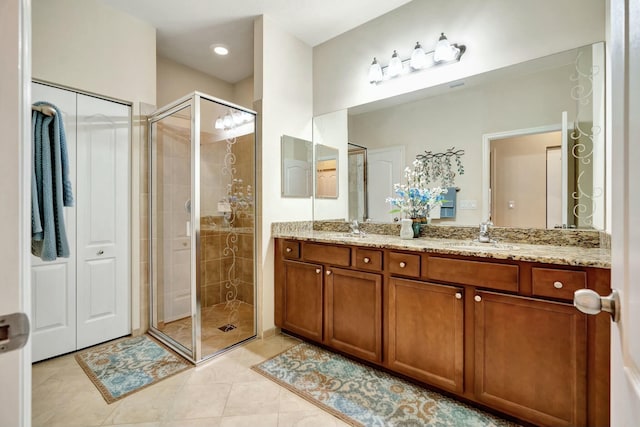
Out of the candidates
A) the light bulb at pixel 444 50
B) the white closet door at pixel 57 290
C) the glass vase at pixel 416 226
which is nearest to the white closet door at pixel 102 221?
the white closet door at pixel 57 290

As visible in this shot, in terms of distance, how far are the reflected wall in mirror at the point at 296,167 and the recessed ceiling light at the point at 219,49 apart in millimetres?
1234

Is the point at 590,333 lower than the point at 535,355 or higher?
higher

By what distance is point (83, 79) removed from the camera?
A: 7.48 feet

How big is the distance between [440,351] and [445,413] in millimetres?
314

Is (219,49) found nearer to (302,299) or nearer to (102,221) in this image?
(102,221)

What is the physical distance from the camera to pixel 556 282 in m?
1.39

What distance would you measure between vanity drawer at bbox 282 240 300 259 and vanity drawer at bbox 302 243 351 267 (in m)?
0.07

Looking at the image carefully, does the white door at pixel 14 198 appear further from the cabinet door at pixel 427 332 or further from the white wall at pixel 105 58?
the white wall at pixel 105 58

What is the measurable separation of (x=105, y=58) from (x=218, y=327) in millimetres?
2417

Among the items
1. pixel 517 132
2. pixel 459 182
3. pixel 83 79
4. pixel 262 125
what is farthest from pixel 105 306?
pixel 517 132

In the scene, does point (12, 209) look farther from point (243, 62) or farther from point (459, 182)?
point (243, 62)

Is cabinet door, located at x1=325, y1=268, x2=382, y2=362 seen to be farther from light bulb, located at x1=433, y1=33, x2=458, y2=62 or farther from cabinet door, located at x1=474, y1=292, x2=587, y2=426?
light bulb, located at x1=433, y1=33, x2=458, y2=62

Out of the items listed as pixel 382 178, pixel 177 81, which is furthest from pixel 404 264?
pixel 177 81

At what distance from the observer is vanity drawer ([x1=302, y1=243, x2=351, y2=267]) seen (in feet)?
7.08
